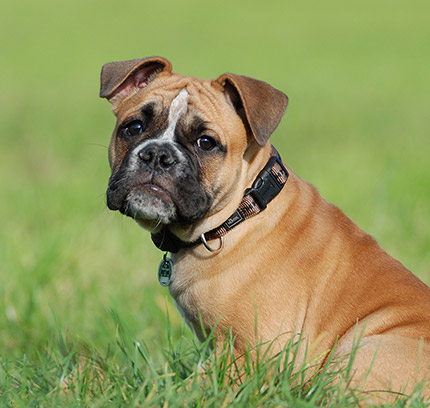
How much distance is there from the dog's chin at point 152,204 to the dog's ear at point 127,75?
0.85 metres

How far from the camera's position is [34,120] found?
15.9m

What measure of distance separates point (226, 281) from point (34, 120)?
41.1 ft

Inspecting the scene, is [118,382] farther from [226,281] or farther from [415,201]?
[415,201]

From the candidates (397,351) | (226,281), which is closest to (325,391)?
(397,351)

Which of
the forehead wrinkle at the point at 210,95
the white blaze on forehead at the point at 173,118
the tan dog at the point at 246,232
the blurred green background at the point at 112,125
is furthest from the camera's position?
the blurred green background at the point at 112,125

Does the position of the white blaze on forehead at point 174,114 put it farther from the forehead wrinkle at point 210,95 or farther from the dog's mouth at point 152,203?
the dog's mouth at point 152,203

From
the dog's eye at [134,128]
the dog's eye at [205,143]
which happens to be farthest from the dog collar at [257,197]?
the dog's eye at [134,128]

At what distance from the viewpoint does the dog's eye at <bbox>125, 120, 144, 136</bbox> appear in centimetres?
479

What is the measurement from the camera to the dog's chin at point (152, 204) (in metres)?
4.43

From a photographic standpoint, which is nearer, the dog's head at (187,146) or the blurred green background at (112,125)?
the dog's head at (187,146)

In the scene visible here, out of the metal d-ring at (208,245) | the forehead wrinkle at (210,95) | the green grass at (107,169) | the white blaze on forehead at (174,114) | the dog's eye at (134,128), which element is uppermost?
the forehead wrinkle at (210,95)

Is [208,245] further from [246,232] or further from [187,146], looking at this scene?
[187,146]

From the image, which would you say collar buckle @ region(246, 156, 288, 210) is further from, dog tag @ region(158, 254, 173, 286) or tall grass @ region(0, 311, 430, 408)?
tall grass @ region(0, 311, 430, 408)

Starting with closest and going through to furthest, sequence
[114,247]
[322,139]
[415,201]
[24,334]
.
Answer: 1. [24,334]
2. [114,247]
3. [415,201]
4. [322,139]
